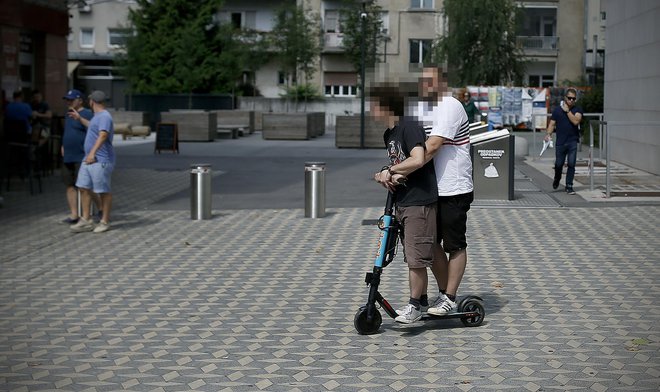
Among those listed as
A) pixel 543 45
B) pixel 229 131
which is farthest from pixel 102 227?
pixel 543 45

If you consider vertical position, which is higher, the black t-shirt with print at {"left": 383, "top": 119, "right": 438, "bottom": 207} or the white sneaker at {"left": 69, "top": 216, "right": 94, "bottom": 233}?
the black t-shirt with print at {"left": 383, "top": 119, "right": 438, "bottom": 207}

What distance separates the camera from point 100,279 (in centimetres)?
1086

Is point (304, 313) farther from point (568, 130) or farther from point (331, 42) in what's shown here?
point (331, 42)

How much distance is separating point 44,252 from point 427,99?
20.8ft

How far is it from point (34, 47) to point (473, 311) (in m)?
18.1

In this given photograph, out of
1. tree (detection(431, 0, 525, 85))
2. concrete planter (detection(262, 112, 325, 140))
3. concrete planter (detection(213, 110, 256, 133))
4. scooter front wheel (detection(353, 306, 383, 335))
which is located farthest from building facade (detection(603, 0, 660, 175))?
tree (detection(431, 0, 525, 85))

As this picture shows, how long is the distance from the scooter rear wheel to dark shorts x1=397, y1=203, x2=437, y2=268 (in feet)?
1.75

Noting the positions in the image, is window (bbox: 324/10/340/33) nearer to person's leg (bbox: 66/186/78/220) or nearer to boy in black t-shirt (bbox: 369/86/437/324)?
person's leg (bbox: 66/186/78/220)

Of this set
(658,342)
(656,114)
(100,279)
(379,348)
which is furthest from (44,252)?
(656,114)

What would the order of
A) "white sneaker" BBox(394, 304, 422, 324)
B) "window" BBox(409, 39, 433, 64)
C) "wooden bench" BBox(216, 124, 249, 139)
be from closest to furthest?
1. "white sneaker" BBox(394, 304, 422, 324)
2. "wooden bench" BBox(216, 124, 249, 139)
3. "window" BBox(409, 39, 433, 64)

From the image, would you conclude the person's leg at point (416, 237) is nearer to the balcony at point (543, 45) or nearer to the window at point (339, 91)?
the balcony at point (543, 45)

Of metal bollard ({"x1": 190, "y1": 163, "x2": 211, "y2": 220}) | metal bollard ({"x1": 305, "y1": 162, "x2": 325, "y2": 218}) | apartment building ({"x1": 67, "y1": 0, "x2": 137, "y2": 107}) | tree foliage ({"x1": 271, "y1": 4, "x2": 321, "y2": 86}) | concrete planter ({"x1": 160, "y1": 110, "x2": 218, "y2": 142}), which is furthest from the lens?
apartment building ({"x1": 67, "y1": 0, "x2": 137, "y2": 107})

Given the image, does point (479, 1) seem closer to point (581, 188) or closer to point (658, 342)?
point (581, 188)

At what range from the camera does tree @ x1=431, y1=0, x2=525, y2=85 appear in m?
58.3
